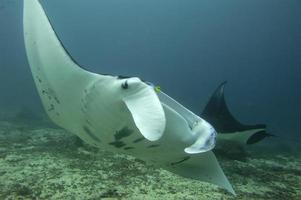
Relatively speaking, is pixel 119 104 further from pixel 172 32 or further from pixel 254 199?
pixel 172 32

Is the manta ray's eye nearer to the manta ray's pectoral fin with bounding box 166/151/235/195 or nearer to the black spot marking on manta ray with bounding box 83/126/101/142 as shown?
the black spot marking on manta ray with bounding box 83/126/101/142

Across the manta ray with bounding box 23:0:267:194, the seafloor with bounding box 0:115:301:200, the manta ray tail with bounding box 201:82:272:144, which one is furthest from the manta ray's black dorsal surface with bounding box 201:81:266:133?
the manta ray with bounding box 23:0:267:194

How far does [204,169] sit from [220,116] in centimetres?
304

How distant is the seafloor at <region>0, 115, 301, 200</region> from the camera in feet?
14.3

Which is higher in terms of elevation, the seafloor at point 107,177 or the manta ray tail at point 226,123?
the manta ray tail at point 226,123

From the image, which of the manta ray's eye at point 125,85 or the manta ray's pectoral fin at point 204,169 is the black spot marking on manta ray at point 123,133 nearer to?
the manta ray's eye at point 125,85

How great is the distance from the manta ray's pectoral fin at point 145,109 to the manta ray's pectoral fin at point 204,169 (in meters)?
0.98

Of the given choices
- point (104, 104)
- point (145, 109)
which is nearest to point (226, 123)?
point (104, 104)

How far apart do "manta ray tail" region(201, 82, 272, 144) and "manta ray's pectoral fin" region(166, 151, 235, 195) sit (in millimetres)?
2745

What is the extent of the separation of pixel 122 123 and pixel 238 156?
5.39 m

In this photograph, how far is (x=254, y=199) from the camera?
455 centimetres

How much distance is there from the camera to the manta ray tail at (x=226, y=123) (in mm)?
5691

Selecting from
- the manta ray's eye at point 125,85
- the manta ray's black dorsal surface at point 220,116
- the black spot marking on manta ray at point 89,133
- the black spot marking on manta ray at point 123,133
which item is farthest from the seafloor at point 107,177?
the manta ray's eye at point 125,85

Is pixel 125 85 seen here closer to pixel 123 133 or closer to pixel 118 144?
pixel 123 133
